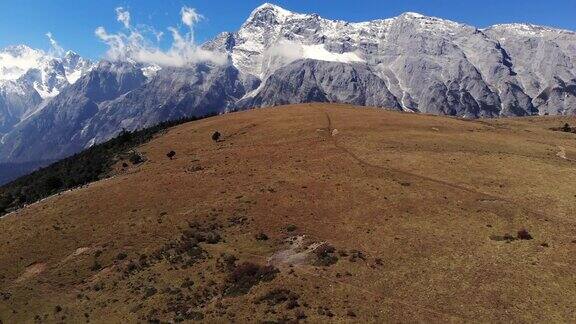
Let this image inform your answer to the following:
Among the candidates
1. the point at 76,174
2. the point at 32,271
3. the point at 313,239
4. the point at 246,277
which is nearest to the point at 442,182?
the point at 313,239

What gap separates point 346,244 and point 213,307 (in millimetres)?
15430

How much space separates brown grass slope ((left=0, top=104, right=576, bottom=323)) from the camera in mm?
46062

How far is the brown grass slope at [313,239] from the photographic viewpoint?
46.1 m

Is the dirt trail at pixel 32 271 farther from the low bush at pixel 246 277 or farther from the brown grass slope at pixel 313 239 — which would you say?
the low bush at pixel 246 277

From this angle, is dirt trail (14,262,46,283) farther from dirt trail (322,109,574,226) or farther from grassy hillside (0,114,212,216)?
dirt trail (322,109,574,226)

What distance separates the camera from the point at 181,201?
72938mm

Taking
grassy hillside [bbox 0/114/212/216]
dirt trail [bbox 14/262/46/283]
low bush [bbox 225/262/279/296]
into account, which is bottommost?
low bush [bbox 225/262/279/296]

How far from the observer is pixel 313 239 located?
5803cm

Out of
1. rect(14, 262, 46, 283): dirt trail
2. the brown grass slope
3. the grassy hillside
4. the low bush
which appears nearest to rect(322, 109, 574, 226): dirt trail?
the brown grass slope

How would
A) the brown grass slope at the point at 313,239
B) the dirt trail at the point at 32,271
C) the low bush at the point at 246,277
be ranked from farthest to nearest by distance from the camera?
the dirt trail at the point at 32,271 → the low bush at the point at 246,277 → the brown grass slope at the point at 313,239

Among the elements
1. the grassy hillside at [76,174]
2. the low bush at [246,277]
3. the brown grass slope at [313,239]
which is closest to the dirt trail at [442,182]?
the brown grass slope at [313,239]

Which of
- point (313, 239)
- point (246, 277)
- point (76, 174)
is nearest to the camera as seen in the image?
point (246, 277)

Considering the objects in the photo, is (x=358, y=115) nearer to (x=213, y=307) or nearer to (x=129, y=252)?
(x=129, y=252)

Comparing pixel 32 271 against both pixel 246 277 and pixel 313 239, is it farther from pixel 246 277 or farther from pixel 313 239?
pixel 313 239
